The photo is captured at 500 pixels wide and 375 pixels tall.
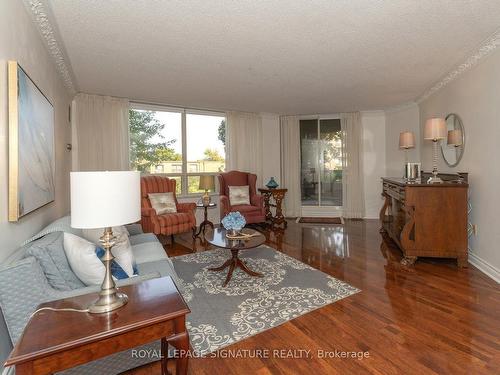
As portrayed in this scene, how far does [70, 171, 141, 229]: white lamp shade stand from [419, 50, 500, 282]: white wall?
11.5 ft

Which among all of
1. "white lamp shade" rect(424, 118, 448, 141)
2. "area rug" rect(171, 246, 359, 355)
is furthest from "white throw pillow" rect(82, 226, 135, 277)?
"white lamp shade" rect(424, 118, 448, 141)

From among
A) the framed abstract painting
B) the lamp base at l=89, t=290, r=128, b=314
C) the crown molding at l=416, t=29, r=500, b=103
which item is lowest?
the lamp base at l=89, t=290, r=128, b=314

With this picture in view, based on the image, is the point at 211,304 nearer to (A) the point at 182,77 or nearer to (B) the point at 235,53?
(B) the point at 235,53

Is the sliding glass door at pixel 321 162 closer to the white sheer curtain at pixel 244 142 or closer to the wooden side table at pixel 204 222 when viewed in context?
the white sheer curtain at pixel 244 142

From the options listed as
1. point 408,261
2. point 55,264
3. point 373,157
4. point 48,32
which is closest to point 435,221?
point 408,261

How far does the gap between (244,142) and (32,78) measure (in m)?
4.09

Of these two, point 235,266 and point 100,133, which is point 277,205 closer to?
point 235,266

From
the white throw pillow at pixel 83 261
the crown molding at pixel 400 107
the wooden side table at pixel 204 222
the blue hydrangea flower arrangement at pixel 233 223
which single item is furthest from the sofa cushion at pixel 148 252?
the crown molding at pixel 400 107

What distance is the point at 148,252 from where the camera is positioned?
8.09 ft

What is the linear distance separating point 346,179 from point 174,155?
3860 millimetres

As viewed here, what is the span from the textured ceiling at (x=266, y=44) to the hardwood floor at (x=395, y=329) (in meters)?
2.45

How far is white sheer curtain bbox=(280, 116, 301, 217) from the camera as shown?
6.28 m

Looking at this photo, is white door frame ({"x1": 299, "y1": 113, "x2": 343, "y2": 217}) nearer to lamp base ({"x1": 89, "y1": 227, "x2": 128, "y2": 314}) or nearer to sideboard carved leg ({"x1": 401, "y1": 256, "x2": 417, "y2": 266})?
sideboard carved leg ({"x1": 401, "y1": 256, "x2": 417, "y2": 266})

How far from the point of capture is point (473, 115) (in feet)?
10.4
